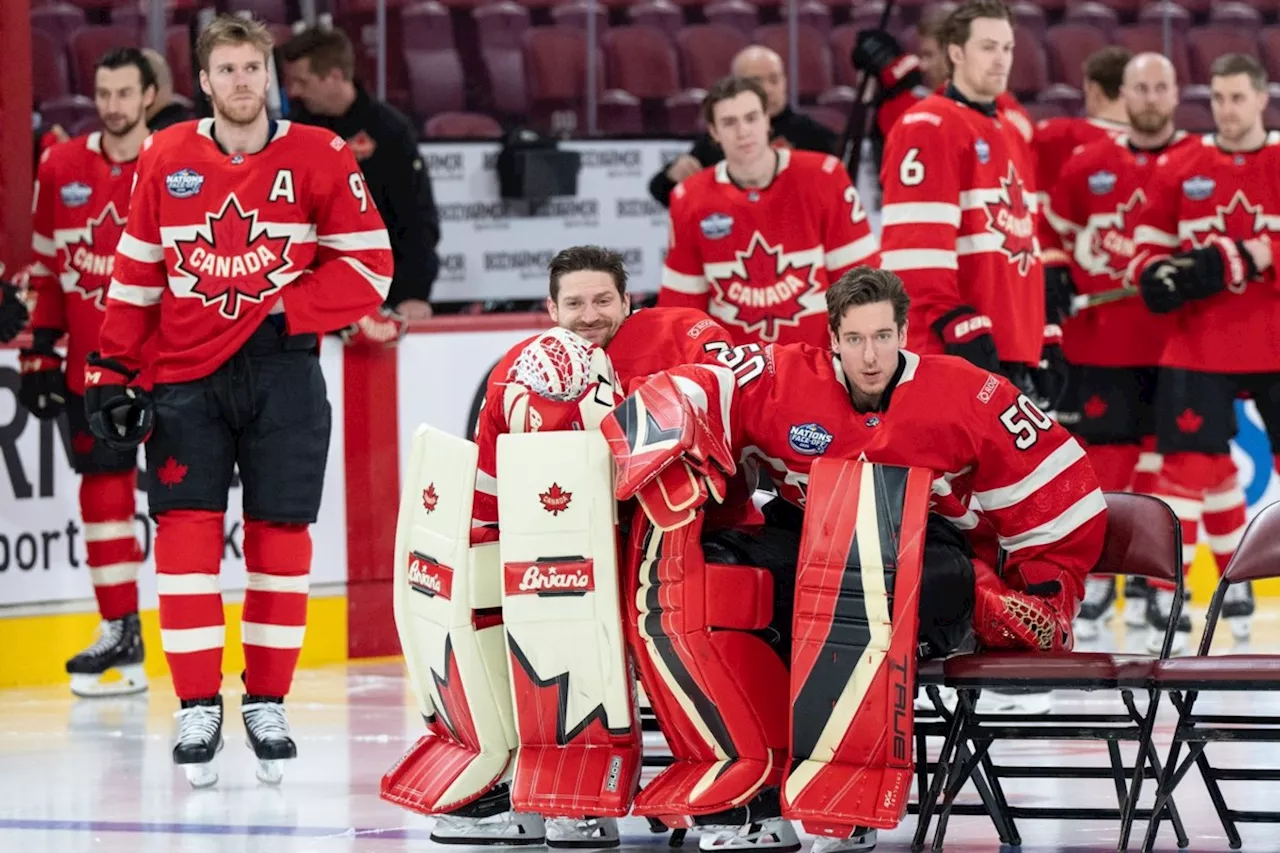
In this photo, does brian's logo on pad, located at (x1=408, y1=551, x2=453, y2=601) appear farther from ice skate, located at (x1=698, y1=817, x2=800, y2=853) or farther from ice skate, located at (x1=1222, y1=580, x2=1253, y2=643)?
ice skate, located at (x1=1222, y1=580, x2=1253, y2=643)

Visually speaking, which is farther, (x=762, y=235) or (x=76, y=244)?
(x=76, y=244)

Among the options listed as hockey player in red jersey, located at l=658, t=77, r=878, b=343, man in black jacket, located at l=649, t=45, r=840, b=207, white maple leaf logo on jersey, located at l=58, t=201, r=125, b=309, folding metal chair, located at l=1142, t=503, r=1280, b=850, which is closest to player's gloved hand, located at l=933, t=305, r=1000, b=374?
hockey player in red jersey, located at l=658, t=77, r=878, b=343

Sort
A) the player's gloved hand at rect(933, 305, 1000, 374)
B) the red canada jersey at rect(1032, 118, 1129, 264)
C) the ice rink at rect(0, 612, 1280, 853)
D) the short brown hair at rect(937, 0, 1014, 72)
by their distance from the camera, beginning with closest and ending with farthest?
the ice rink at rect(0, 612, 1280, 853)
the player's gloved hand at rect(933, 305, 1000, 374)
the short brown hair at rect(937, 0, 1014, 72)
the red canada jersey at rect(1032, 118, 1129, 264)

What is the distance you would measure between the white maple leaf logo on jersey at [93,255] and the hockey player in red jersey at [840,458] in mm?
2321

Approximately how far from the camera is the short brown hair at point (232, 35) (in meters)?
4.65

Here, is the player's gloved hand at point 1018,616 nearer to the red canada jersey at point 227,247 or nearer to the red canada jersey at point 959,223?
the red canada jersey at point 959,223

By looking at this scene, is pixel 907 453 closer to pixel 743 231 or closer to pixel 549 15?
pixel 743 231

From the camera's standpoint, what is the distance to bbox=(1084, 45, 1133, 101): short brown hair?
23.1ft

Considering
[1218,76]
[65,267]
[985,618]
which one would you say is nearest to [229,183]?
[65,267]

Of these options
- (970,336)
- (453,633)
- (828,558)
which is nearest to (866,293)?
(828,558)

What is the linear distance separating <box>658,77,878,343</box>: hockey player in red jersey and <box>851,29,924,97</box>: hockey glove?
3.71ft

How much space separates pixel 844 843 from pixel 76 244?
2.96 meters

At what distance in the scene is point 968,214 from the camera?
532cm

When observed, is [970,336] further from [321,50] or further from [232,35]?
[321,50]
